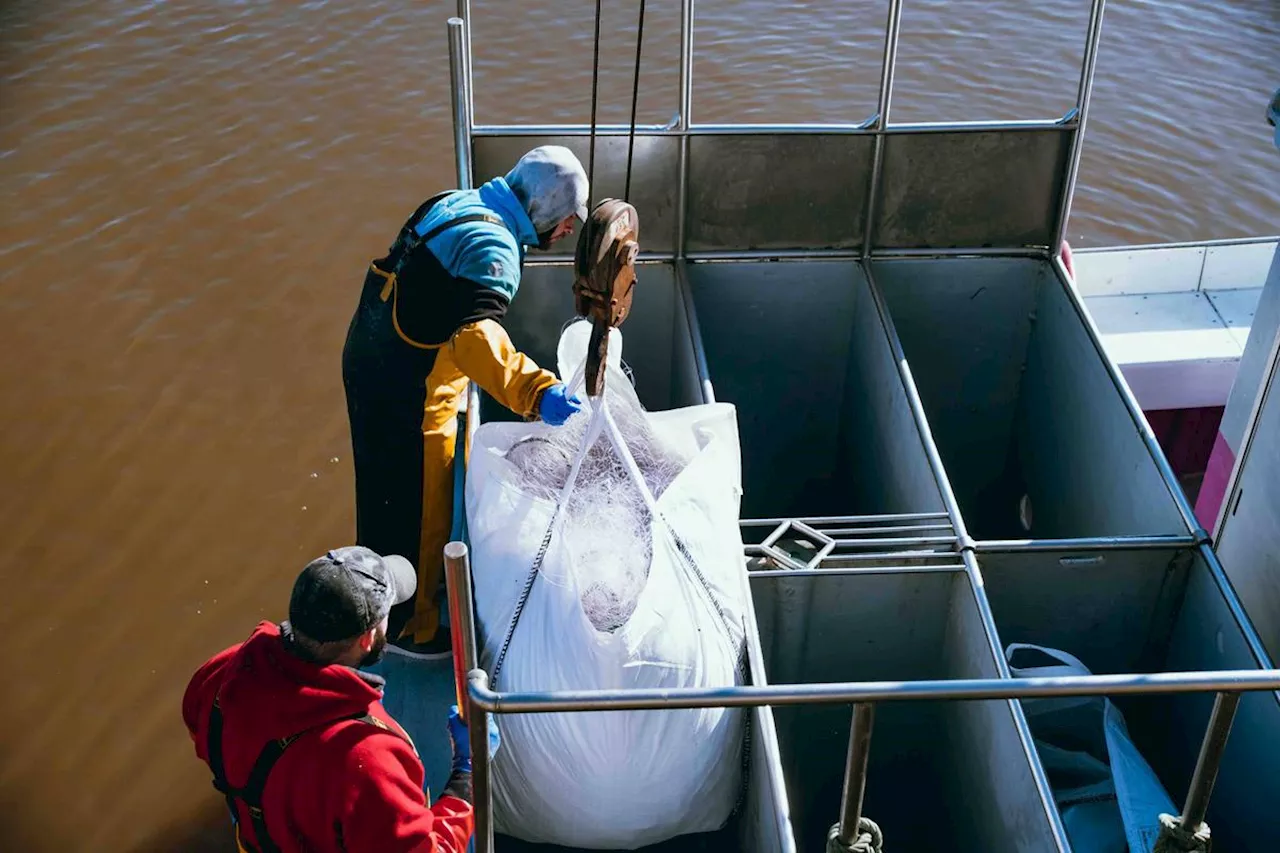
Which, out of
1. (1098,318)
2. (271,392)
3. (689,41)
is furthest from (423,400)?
(1098,318)

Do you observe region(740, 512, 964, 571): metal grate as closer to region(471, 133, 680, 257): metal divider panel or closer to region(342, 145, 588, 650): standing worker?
region(342, 145, 588, 650): standing worker

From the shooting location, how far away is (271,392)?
497cm

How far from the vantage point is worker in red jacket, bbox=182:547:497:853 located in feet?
5.74

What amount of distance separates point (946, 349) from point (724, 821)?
7.09 feet

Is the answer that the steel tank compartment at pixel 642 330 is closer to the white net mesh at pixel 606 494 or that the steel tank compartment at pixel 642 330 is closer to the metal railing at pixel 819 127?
the metal railing at pixel 819 127

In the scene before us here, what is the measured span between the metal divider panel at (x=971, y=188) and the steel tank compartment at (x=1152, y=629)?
1.33m

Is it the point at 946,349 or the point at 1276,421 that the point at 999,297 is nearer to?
the point at 946,349

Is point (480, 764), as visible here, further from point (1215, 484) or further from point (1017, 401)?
point (1017, 401)

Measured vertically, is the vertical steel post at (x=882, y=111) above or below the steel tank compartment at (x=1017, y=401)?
above

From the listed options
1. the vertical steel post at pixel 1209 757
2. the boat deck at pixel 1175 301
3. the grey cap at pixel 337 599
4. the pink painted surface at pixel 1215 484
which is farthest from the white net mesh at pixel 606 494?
the boat deck at pixel 1175 301

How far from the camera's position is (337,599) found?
1.76 meters

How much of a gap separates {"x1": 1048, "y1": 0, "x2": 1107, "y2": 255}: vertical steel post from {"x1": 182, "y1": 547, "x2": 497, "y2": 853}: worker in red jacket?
272 cm

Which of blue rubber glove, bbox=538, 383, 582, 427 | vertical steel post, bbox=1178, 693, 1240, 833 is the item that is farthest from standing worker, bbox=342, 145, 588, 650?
vertical steel post, bbox=1178, 693, 1240, 833

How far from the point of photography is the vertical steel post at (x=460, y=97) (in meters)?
3.23
